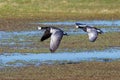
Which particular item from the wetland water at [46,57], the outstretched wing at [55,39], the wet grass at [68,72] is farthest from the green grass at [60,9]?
the outstretched wing at [55,39]

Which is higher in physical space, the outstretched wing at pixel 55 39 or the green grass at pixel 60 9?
the outstretched wing at pixel 55 39

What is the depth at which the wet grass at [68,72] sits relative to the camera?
59.8 ft

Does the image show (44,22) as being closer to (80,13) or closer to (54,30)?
(80,13)

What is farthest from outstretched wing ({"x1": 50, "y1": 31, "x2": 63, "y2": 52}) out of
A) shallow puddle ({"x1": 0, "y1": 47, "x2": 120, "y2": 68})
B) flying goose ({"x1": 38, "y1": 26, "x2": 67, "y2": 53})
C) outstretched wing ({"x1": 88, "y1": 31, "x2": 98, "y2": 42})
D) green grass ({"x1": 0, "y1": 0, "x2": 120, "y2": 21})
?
green grass ({"x1": 0, "y1": 0, "x2": 120, "y2": 21})

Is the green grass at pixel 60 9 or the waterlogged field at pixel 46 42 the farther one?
the green grass at pixel 60 9

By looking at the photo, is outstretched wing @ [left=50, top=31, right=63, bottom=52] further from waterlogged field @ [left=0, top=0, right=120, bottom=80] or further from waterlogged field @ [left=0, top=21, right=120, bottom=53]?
waterlogged field @ [left=0, top=21, right=120, bottom=53]

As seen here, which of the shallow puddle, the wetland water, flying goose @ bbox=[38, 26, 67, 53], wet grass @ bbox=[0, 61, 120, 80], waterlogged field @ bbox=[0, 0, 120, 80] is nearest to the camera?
flying goose @ bbox=[38, 26, 67, 53]

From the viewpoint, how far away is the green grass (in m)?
41.5

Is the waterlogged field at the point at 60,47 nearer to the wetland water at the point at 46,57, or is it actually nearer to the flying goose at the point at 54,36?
the wetland water at the point at 46,57

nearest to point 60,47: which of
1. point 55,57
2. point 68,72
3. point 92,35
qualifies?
point 55,57

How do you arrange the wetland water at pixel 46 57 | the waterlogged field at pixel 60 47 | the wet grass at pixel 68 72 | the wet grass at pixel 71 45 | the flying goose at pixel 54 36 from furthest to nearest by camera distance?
the wet grass at pixel 71 45
the wetland water at pixel 46 57
the waterlogged field at pixel 60 47
the wet grass at pixel 68 72
the flying goose at pixel 54 36

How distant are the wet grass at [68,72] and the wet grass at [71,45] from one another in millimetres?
3708

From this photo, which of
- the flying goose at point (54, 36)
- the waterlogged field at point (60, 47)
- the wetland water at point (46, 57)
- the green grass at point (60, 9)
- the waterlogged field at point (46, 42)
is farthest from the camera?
the green grass at point (60, 9)

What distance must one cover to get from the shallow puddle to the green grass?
17.1m
